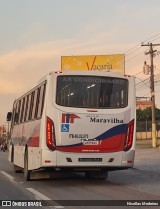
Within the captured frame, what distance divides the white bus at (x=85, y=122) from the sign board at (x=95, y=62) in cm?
4774

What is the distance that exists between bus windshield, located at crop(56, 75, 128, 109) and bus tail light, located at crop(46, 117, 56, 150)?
664 millimetres

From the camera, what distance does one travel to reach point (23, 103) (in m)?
19.5

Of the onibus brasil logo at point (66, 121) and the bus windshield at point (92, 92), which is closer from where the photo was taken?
the onibus brasil logo at point (66, 121)

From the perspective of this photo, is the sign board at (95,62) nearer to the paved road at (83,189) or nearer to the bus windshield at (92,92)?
the paved road at (83,189)

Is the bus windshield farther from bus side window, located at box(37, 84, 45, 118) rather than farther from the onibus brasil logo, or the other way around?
bus side window, located at box(37, 84, 45, 118)

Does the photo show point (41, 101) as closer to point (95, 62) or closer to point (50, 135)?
point (50, 135)

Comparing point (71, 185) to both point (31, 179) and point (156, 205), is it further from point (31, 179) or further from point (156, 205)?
point (156, 205)

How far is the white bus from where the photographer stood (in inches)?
587

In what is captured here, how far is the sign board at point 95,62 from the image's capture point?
63.9 metres

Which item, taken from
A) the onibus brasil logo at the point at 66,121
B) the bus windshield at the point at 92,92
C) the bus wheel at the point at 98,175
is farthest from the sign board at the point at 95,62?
the onibus brasil logo at the point at 66,121

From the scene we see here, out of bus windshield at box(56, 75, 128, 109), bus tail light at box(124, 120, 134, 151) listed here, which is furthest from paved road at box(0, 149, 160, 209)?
bus windshield at box(56, 75, 128, 109)

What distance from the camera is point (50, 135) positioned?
48.9 feet

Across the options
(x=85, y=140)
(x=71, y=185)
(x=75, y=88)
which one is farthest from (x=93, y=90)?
(x=71, y=185)

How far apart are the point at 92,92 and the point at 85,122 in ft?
3.20
